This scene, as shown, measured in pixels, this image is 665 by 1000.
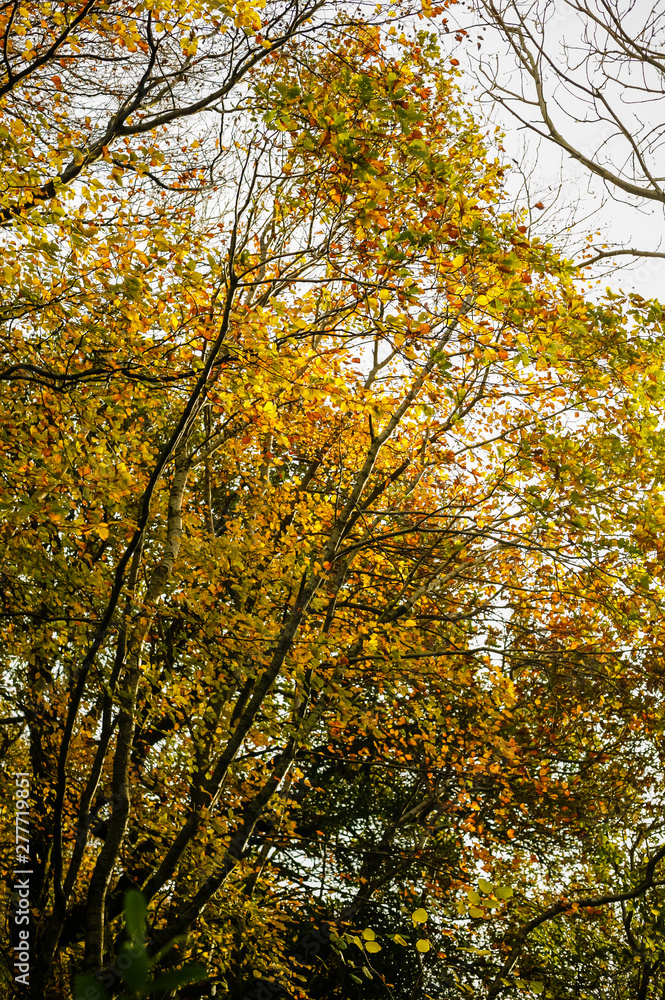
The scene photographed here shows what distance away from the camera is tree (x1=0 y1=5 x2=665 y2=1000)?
6016 millimetres

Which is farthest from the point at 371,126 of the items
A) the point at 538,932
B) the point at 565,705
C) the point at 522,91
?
the point at 538,932

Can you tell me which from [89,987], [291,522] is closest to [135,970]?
[89,987]

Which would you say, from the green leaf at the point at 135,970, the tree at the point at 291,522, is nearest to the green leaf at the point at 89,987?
the green leaf at the point at 135,970

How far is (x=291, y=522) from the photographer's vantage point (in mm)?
10211

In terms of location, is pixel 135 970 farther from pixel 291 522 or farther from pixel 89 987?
pixel 291 522

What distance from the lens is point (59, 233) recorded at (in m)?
7.57

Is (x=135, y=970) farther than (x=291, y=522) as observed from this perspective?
No

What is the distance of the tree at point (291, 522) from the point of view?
19.7 feet

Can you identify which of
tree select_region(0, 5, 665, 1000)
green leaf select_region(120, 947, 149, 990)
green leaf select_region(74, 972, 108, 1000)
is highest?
tree select_region(0, 5, 665, 1000)

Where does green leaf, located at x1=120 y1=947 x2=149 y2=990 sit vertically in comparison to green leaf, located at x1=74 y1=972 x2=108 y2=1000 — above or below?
above

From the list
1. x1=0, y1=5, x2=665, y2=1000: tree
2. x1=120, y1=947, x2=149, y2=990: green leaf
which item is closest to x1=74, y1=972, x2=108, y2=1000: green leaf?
x1=120, y1=947, x2=149, y2=990: green leaf

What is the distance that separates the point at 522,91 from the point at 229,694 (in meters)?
6.69

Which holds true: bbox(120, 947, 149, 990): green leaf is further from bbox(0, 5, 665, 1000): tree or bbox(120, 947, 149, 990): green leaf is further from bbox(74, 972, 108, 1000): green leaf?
bbox(0, 5, 665, 1000): tree

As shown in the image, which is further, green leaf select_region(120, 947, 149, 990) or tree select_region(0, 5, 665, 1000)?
tree select_region(0, 5, 665, 1000)
